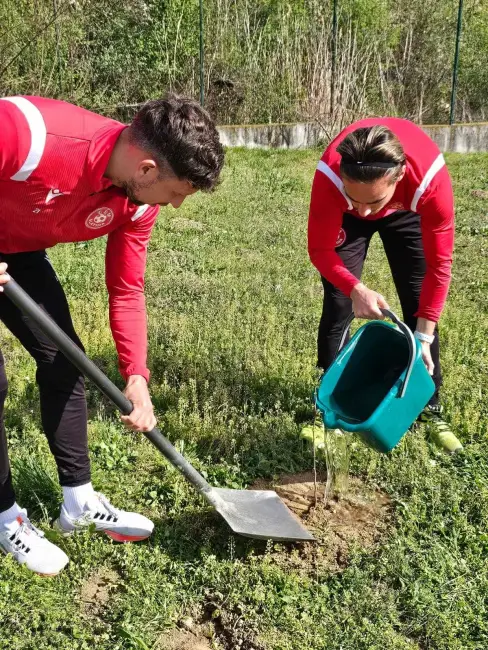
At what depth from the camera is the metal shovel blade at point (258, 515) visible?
2631 millimetres

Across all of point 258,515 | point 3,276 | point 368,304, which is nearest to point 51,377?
point 3,276

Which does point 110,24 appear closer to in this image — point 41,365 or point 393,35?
point 393,35

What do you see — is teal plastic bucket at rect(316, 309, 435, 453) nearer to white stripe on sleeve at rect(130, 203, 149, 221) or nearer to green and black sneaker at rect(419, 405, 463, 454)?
green and black sneaker at rect(419, 405, 463, 454)

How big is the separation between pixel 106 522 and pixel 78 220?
1.26 m

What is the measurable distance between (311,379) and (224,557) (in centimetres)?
143

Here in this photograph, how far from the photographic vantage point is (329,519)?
9.62 ft

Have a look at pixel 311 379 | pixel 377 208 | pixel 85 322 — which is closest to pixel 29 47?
pixel 85 322

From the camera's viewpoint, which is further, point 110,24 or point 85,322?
point 110,24

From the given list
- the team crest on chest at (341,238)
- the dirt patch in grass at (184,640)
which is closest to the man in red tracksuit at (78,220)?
the dirt patch in grass at (184,640)

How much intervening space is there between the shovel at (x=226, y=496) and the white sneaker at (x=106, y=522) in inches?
11.2

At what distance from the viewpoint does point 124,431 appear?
3.39 m

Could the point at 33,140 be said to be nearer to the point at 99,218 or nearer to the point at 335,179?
the point at 99,218

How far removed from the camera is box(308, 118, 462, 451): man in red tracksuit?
2.53m

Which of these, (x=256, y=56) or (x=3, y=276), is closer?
(x=3, y=276)
